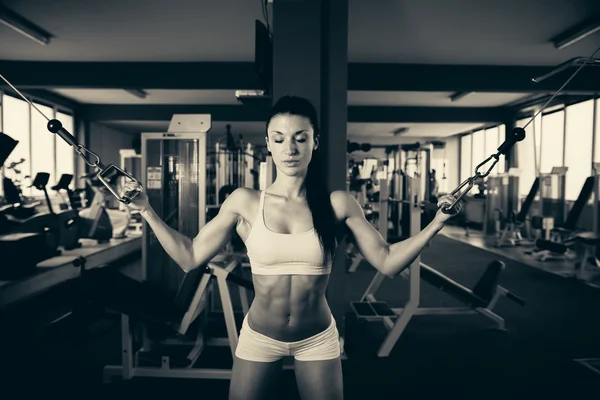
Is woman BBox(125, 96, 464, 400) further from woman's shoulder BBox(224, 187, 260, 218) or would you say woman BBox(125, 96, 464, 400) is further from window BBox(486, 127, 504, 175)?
window BBox(486, 127, 504, 175)

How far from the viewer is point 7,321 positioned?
10.7ft

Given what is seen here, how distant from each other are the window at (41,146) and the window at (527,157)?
9.97 meters

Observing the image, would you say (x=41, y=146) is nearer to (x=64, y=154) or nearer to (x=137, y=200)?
(x=64, y=154)

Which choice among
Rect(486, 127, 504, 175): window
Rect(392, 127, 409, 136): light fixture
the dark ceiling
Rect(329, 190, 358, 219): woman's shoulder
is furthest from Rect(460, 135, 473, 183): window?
Rect(329, 190, 358, 219): woman's shoulder

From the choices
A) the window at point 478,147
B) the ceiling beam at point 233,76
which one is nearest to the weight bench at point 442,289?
the ceiling beam at point 233,76

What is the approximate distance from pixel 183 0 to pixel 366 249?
3.47m

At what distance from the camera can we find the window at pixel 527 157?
884 centimetres

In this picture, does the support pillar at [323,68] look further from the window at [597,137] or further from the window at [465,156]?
the window at [465,156]

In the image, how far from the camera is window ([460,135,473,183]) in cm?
1225

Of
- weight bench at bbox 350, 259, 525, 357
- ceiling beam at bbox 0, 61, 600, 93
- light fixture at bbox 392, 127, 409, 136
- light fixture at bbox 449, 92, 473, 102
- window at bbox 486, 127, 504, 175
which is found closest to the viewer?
weight bench at bbox 350, 259, 525, 357

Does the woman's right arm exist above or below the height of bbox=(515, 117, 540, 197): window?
below

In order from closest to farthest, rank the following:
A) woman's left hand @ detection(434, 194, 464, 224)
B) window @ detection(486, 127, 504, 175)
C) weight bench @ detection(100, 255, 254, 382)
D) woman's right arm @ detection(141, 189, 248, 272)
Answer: woman's left hand @ detection(434, 194, 464, 224) < woman's right arm @ detection(141, 189, 248, 272) < weight bench @ detection(100, 255, 254, 382) < window @ detection(486, 127, 504, 175)

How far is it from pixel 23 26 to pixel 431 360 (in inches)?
204

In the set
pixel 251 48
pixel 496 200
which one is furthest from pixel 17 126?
pixel 496 200
